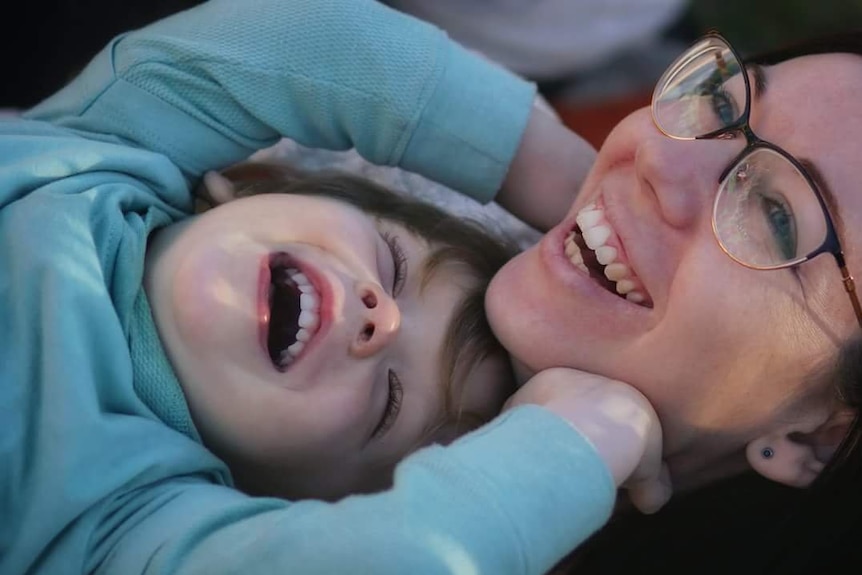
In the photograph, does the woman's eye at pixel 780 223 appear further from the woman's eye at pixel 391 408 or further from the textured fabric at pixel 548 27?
the textured fabric at pixel 548 27

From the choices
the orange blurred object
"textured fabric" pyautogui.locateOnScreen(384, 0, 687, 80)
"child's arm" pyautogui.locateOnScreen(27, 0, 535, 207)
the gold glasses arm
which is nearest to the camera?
the gold glasses arm

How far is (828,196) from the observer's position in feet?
2.54

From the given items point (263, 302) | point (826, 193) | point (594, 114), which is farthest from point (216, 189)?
point (594, 114)

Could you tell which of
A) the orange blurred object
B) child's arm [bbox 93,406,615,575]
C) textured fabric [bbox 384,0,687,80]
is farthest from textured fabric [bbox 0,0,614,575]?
the orange blurred object

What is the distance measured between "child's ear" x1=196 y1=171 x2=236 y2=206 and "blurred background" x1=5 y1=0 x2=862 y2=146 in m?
0.40

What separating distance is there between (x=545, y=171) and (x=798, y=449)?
447mm

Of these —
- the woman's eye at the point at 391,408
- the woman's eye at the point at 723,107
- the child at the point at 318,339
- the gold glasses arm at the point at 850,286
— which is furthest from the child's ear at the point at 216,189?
the gold glasses arm at the point at 850,286

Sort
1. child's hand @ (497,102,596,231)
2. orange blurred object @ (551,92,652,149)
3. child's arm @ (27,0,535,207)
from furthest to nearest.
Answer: orange blurred object @ (551,92,652,149) < child's hand @ (497,102,596,231) < child's arm @ (27,0,535,207)

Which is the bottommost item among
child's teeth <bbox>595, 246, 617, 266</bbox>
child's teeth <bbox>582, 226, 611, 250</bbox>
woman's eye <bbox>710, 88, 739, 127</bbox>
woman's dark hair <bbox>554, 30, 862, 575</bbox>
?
woman's dark hair <bbox>554, 30, 862, 575</bbox>

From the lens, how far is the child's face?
825 millimetres

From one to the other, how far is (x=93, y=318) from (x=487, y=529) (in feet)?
1.28

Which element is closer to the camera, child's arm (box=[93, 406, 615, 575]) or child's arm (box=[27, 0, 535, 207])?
child's arm (box=[93, 406, 615, 575])

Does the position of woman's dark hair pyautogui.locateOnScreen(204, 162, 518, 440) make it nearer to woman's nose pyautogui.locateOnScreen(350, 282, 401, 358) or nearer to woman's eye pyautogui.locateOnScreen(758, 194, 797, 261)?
woman's nose pyautogui.locateOnScreen(350, 282, 401, 358)

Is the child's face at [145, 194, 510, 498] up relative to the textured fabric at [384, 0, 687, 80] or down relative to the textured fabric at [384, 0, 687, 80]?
down
